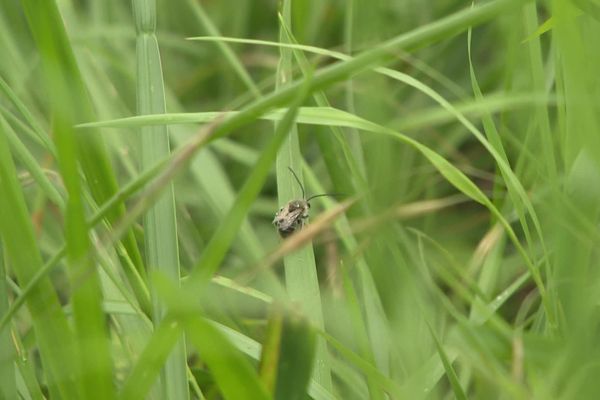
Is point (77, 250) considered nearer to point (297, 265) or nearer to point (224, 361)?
point (224, 361)

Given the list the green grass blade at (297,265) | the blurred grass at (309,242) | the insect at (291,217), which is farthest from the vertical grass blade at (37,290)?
the insect at (291,217)

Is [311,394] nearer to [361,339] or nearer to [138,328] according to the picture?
[361,339]

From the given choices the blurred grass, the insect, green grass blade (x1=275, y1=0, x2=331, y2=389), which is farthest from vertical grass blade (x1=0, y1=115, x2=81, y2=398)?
the insect

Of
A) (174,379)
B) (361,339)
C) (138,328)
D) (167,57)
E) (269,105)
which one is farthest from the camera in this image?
(167,57)

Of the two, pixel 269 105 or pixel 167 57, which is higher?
pixel 167 57

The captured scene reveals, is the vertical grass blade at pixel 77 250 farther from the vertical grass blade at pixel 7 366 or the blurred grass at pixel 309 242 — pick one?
the vertical grass blade at pixel 7 366

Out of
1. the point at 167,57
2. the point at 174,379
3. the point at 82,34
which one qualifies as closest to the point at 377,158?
the point at 174,379
